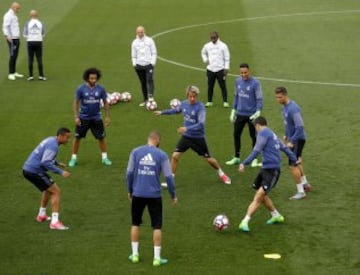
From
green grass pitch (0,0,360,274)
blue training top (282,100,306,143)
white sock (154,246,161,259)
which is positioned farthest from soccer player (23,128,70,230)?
blue training top (282,100,306,143)

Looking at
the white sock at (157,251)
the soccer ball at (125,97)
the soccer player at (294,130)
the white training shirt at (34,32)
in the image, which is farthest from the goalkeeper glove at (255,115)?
the white training shirt at (34,32)

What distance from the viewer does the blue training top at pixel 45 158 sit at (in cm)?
1664

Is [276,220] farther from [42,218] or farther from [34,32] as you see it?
[34,32]

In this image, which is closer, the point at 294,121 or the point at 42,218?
the point at 42,218

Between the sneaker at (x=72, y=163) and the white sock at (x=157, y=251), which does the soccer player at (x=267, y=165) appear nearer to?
the white sock at (x=157, y=251)

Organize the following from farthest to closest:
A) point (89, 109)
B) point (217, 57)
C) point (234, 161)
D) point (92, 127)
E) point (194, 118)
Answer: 1. point (217, 57)
2. point (234, 161)
3. point (92, 127)
4. point (89, 109)
5. point (194, 118)

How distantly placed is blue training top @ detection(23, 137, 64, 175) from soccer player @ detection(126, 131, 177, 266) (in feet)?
6.79

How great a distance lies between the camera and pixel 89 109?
68.9 feet

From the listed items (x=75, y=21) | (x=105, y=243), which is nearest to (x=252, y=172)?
(x=105, y=243)

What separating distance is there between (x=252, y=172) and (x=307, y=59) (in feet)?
43.0

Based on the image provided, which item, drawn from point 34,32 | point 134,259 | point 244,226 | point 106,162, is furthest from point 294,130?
point 34,32

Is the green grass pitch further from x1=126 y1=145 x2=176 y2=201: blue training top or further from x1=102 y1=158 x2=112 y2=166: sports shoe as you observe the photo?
x1=126 y1=145 x2=176 y2=201: blue training top

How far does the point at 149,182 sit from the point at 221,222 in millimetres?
2362

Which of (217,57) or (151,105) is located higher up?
(217,57)
